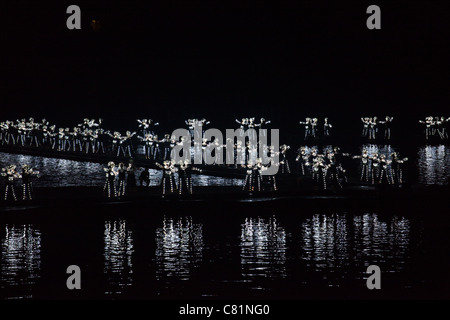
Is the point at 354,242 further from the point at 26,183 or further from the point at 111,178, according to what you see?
the point at 26,183

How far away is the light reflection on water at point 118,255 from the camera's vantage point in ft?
69.0

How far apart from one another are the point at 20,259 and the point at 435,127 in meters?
66.6

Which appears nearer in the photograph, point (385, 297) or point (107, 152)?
point (385, 297)

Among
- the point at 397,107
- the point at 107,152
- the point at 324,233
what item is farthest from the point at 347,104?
the point at 324,233

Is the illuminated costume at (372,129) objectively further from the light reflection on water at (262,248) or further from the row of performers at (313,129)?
the light reflection on water at (262,248)

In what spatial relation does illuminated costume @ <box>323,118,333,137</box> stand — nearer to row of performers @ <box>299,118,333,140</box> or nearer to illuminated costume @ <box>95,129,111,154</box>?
row of performers @ <box>299,118,333,140</box>

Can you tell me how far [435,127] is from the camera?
82750 mm

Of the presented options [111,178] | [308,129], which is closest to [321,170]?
[111,178]

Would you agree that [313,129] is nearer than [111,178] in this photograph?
No

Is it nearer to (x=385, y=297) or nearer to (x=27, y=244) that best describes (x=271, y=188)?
(x=27, y=244)

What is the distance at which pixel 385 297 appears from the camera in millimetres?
19359

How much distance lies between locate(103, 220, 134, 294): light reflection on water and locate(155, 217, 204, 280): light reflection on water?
940mm

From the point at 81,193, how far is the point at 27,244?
8.06m

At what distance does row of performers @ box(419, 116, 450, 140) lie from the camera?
263ft
